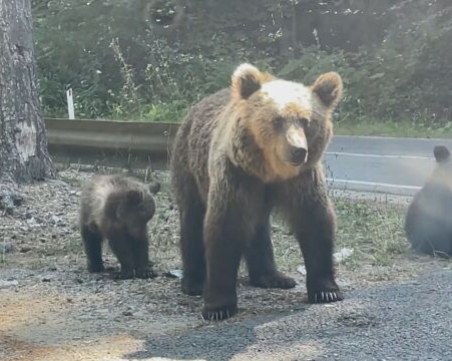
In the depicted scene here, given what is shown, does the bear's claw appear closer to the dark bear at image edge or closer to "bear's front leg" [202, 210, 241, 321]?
"bear's front leg" [202, 210, 241, 321]

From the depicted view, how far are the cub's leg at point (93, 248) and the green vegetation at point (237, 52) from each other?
1200 cm

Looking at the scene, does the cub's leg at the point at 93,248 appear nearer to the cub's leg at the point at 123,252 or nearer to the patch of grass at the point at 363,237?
the cub's leg at the point at 123,252

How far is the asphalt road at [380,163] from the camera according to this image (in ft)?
40.7

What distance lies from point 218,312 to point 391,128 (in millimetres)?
14118

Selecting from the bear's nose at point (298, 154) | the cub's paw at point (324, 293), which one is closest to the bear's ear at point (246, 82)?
the bear's nose at point (298, 154)

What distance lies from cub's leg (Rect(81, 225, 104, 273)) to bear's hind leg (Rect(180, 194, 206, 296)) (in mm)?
1063

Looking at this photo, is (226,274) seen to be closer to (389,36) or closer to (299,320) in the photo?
(299,320)

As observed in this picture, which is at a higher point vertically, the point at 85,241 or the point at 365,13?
the point at 365,13

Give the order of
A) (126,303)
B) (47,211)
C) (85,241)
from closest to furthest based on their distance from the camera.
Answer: (126,303) < (85,241) < (47,211)

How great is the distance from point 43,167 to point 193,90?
1211cm

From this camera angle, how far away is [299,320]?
5.96 meters

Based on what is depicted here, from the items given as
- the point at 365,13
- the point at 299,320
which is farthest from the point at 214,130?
the point at 365,13

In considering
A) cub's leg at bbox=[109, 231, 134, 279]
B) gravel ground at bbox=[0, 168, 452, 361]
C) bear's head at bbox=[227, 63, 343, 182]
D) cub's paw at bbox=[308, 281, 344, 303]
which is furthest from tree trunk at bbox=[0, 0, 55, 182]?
cub's paw at bbox=[308, 281, 344, 303]

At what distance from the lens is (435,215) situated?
8.34 meters
